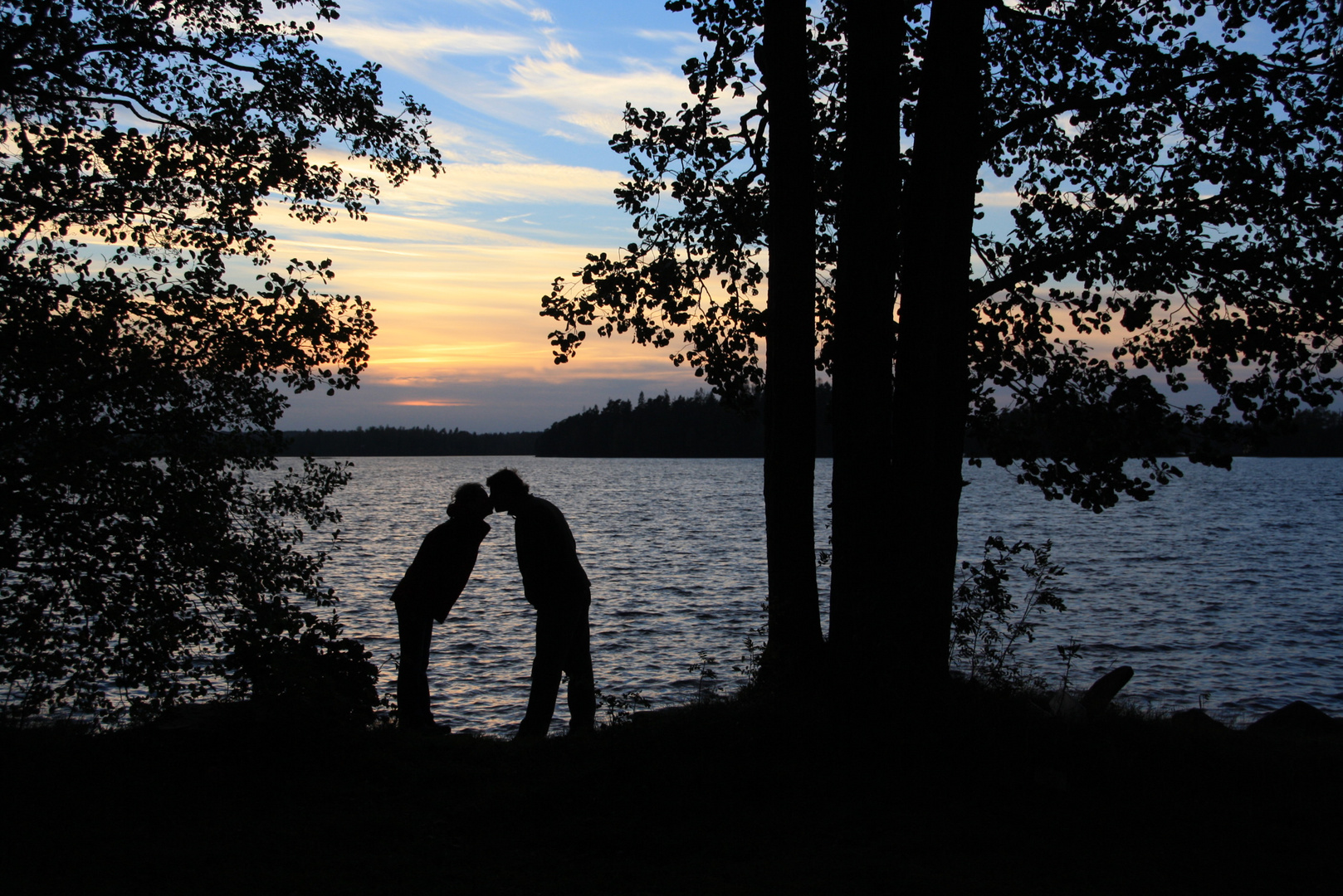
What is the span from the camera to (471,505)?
7.35 metres

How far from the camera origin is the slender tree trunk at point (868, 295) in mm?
6152

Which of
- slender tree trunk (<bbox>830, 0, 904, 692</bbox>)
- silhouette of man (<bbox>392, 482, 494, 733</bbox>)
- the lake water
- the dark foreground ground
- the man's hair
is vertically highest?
slender tree trunk (<bbox>830, 0, 904, 692</bbox>)

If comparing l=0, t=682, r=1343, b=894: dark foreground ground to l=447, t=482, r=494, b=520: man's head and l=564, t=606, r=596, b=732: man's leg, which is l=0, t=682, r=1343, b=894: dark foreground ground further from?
l=447, t=482, r=494, b=520: man's head

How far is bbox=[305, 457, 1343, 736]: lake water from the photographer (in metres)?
14.6

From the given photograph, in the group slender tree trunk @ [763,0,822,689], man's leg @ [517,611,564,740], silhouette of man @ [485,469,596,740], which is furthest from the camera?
man's leg @ [517,611,564,740]

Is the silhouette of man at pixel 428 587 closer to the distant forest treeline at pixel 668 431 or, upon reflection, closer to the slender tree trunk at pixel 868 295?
the slender tree trunk at pixel 868 295

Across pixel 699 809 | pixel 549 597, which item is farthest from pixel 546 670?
Result: pixel 699 809

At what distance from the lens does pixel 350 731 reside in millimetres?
5930

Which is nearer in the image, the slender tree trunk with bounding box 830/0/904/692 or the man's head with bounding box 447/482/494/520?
the slender tree trunk with bounding box 830/0/904/692

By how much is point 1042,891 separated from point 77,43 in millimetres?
9259

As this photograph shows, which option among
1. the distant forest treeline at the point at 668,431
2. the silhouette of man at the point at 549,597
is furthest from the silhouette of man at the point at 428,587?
the distant forest treeline at the point at 668,431

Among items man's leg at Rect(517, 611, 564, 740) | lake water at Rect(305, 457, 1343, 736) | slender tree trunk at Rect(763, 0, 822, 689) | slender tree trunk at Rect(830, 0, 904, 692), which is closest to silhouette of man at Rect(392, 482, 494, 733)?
man's leg at Rect(517, 611, 564, 740)

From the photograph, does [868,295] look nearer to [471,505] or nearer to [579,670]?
[471,505]

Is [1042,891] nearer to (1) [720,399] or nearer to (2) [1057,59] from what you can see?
(1) [720,399]
